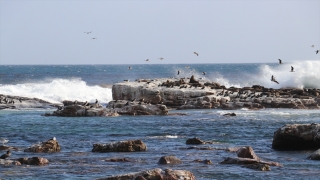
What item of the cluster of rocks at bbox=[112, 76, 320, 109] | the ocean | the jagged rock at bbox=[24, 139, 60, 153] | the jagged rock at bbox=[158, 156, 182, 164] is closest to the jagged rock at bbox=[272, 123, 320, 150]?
the ocean

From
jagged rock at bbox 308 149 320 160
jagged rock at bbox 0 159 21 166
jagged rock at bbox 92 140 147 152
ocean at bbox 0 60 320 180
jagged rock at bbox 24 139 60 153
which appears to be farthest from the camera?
jagged rock at bbox 92 140 147 152

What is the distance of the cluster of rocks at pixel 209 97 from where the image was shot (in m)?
55.5

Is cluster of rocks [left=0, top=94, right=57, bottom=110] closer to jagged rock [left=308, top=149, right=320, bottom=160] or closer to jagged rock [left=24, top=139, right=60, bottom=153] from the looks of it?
jagged rock [left=24, top=139, right=60, bottom=153]

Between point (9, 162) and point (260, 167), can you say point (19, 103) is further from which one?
point (260, 167)

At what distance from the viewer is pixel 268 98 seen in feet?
185

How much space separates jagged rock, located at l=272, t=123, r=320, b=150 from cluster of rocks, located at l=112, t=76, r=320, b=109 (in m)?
26.3

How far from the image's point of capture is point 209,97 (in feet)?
185

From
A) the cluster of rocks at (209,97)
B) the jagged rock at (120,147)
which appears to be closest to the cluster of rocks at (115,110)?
the cluster of rocks at (209,97)

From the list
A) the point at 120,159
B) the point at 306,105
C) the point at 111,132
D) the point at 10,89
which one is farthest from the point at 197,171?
the point at 10,89

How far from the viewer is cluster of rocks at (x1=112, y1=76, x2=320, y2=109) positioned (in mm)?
55531

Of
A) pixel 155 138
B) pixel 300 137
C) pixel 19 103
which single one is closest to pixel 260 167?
pixel 300 137

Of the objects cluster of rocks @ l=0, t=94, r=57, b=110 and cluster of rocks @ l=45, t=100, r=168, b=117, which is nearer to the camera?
cluster of rocks @ l=45, t=100, r=168, b=117

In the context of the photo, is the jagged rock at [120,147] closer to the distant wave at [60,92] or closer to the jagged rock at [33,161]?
the jagged rock at [33,161]

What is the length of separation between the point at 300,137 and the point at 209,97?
1108 inches
